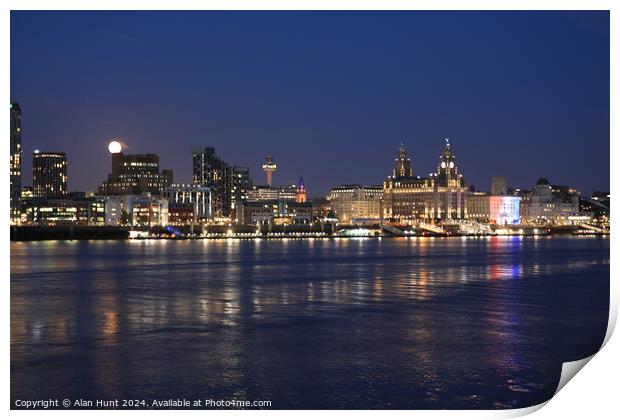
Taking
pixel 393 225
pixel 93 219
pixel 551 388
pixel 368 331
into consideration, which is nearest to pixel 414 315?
pixel 368 331

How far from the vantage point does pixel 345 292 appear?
1388 centimetres

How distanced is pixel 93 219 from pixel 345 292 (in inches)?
2321

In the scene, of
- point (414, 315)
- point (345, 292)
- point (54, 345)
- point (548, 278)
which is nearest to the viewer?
point (54, 345)

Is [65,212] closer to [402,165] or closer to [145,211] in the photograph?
[145,211]

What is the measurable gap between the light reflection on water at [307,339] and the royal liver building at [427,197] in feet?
230

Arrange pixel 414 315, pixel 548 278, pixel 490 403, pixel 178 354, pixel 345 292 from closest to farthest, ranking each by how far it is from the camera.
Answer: pixel 490 403 < pixel 178 354 < pixel 414 315 < pixel 345 292 < pixel 548 278

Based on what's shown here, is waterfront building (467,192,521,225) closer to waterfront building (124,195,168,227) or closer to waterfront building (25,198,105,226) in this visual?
waterfront building (124,195,168,227)

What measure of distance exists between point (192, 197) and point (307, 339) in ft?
235

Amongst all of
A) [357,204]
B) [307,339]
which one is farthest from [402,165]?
[307,339]

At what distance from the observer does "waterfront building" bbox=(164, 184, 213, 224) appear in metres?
78.9

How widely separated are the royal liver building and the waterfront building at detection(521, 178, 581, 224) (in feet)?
21.9

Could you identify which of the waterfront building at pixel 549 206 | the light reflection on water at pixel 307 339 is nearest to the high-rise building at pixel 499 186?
the waterfront building at pixel 549 206
